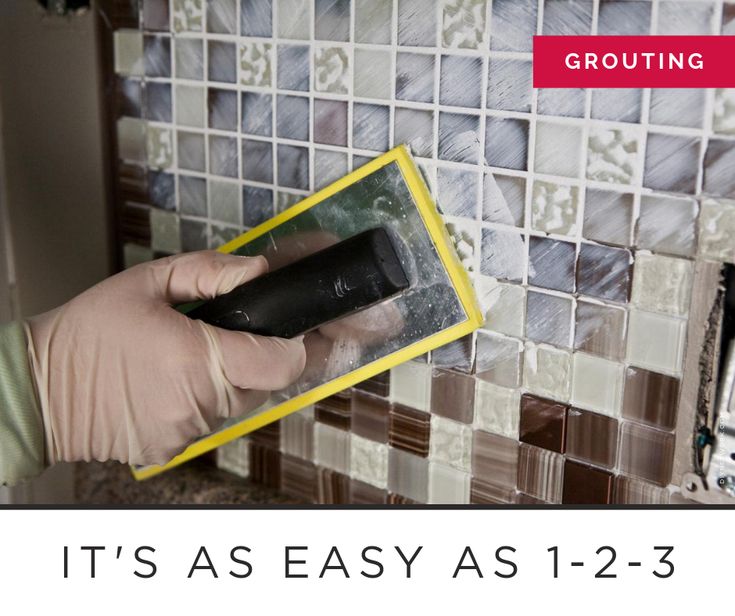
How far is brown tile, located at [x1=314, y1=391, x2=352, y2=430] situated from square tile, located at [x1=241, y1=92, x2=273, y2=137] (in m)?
0.22

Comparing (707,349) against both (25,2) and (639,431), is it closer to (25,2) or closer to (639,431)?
(639,431)

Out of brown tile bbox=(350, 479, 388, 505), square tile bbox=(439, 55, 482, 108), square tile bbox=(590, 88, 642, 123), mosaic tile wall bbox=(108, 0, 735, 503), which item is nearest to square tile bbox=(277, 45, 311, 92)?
mosaic tile wall bbox=(108, 0, 735, 503)

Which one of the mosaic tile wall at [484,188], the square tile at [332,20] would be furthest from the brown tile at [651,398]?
the square tile at [332,20]

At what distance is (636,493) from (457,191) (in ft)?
0.78

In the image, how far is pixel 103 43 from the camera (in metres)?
0.69

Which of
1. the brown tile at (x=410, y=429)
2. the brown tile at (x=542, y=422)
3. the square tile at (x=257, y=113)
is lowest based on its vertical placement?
the brown tile at (x=410, y=429)

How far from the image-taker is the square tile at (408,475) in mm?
632

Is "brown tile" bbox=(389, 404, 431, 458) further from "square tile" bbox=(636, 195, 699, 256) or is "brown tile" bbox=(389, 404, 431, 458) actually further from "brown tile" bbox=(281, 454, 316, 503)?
"square tile" bbox=(636, 195, 699, 256)

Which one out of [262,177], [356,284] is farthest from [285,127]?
[356,284]

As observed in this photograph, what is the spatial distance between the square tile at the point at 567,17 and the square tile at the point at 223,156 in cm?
27

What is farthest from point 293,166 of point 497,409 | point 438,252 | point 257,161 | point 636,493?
point 636,493

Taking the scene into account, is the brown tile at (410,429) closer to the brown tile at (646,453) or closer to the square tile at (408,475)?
the square tile at (408,475)

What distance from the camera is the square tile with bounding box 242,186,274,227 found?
2.09ft

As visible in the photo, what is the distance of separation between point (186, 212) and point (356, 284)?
214 mm
